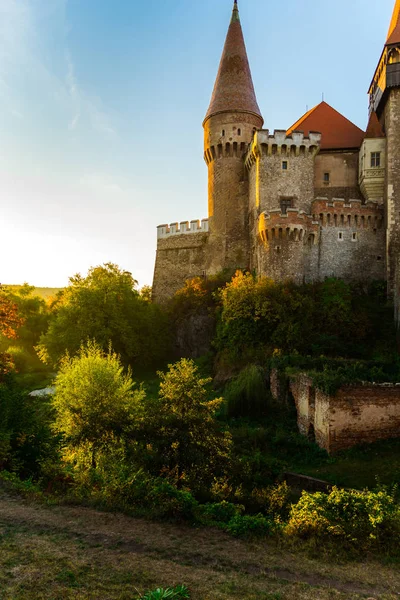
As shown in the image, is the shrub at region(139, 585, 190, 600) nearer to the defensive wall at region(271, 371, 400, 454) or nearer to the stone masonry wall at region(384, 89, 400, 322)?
the defensive wall at region(271, 371, 400, 454)

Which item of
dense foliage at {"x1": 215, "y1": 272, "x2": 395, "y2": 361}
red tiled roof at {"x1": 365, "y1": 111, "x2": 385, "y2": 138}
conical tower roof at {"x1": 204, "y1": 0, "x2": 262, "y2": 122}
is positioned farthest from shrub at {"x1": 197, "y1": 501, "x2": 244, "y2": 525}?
conical tower roof at {"x1": 204, "y1": 0, "x2": 262, "y2": 122}

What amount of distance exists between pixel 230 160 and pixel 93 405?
78.9 ft

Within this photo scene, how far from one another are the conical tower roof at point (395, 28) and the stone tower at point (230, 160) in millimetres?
9524

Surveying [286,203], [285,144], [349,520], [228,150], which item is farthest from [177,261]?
[349,520]

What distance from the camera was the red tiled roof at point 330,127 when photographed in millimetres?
32194

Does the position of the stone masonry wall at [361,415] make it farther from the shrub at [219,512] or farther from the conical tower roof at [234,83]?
the conical tower roof at [234,83]

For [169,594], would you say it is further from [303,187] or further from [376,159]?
[376,159]

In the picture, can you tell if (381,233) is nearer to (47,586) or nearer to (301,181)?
(301,181)

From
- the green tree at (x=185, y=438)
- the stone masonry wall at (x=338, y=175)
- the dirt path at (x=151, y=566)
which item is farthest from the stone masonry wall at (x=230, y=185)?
the dirt path at (x=151, y=566)

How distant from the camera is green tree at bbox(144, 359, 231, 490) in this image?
A: 40.9 feet

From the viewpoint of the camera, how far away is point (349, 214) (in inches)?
1158

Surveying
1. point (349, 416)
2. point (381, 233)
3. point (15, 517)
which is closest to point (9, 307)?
point (15, 517)

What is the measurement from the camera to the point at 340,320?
2514 centimetres

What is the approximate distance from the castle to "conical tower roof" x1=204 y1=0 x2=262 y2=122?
0.26ft
